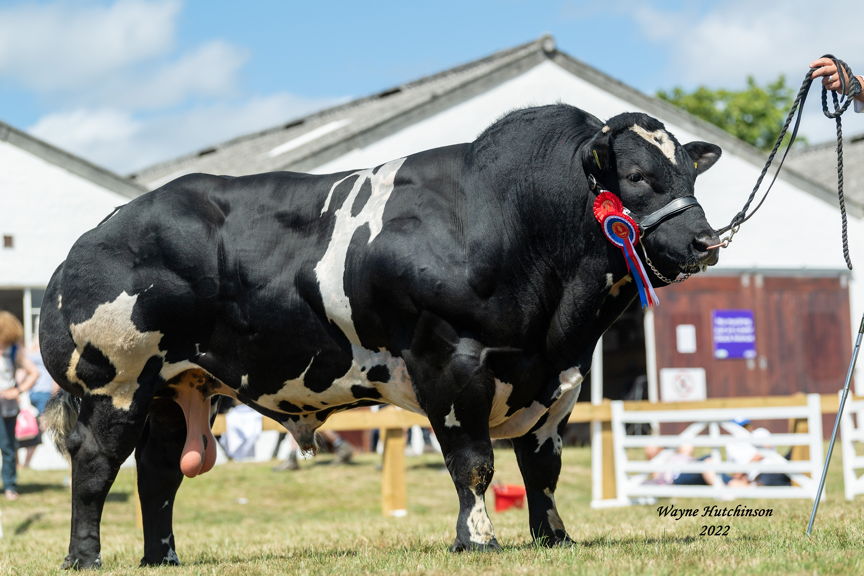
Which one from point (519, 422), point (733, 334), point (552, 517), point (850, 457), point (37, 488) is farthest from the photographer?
point (733, 334)

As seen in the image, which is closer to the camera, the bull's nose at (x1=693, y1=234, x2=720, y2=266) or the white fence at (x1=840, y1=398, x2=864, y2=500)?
the bull's nose at (x1=693, y1=234, x2=720, y2=266)

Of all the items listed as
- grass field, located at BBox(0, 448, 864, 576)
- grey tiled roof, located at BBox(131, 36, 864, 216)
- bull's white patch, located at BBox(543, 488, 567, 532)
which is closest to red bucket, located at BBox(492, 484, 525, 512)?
grass field, located at BBox(0, 448, 864, 576)

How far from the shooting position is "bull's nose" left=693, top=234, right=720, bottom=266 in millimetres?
5719

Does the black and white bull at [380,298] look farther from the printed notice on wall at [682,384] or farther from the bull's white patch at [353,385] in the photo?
the printed notice on wall at [682,384]

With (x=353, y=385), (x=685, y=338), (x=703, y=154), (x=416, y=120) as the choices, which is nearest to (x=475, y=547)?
(x=353, y=385)

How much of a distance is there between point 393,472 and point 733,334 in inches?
482

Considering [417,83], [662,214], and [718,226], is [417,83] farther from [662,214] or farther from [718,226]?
[662,214]

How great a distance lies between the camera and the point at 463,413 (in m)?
5.99

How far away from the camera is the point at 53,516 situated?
13.1 m

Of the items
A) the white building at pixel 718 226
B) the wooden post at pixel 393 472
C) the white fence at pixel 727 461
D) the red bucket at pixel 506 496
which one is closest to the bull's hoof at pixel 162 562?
the wooden post at pixel 393 472

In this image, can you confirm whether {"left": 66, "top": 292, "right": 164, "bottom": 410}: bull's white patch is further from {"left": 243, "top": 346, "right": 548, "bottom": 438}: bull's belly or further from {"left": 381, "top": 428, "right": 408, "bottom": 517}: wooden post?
{"left": 381, "top": 428, "right": 408, "bottom": 517}: wooden post

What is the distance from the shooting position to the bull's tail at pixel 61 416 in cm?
713

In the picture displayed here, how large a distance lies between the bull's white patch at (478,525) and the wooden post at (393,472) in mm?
6040

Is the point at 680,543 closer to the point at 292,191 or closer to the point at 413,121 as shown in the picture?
the point at 292,191
